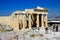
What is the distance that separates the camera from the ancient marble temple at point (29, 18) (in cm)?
3641

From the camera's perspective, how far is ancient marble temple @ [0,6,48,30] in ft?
119

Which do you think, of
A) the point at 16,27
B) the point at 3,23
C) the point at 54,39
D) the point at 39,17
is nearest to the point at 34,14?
the point at 39,17

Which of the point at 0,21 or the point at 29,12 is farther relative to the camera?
the point at 0,21

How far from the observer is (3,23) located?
40.1 meters

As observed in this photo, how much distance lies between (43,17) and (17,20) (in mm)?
5095

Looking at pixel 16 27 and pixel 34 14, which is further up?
pixel 34 14

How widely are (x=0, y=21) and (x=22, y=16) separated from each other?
5.65 meters

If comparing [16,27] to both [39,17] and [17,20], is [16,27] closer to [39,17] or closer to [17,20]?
[17,20]

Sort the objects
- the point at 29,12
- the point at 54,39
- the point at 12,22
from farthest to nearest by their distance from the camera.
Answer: the point at 12,22 → the point at 29,12 → the point at 54,39

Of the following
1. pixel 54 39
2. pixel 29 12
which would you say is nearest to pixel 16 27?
pixel 29 12

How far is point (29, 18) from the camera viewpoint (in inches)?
1451

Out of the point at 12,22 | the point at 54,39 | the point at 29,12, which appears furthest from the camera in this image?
the point at 12,22

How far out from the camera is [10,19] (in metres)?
39.2

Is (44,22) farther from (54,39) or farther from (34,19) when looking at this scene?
(54,39)
